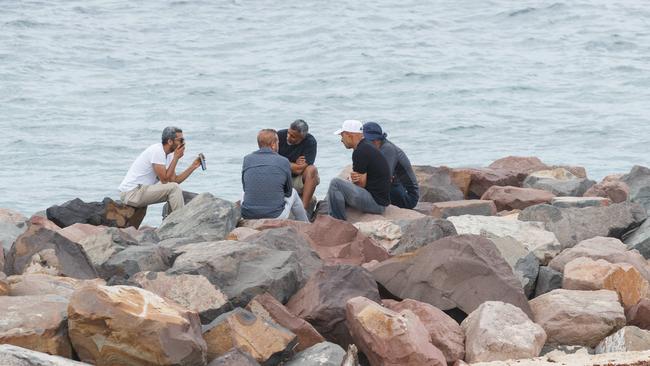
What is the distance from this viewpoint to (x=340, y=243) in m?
10.4

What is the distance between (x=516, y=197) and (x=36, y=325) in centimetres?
765

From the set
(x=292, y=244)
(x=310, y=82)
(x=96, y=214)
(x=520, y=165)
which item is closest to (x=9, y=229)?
(x=96, y=214)

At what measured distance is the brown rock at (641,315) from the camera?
346 inches

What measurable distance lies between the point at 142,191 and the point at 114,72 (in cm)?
2455

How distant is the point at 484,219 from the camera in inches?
446

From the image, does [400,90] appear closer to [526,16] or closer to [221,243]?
[526,16]

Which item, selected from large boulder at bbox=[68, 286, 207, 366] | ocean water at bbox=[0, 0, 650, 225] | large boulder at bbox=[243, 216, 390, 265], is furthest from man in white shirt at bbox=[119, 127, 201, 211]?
large boulder at bbox=[68, 286, 207, 366]

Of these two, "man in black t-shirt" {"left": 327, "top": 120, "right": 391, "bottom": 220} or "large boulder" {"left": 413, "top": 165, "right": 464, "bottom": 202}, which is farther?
"large boulder" {"left": 413, "top": 165, "right": 464, "bottom": 202}

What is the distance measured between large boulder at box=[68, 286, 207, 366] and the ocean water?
10452 mm

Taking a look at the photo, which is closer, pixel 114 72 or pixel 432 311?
pixel 432 311

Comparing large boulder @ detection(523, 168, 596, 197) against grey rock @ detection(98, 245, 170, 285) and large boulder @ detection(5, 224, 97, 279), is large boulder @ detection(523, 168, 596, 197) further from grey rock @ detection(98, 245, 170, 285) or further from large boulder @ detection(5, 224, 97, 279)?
large boulder @ detection(5, 224, 97, 279)

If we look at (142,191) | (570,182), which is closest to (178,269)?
(142,191)

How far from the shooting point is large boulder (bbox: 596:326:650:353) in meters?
8.15

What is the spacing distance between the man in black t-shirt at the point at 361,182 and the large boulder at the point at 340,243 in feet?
4.44
